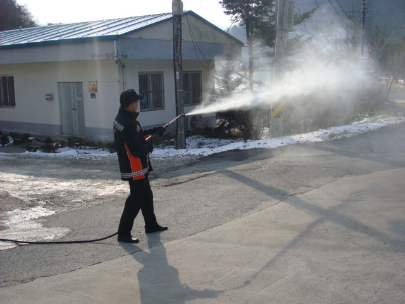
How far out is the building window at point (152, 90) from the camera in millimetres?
15527

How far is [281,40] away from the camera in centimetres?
1150

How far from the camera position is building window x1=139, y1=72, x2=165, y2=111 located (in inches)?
611

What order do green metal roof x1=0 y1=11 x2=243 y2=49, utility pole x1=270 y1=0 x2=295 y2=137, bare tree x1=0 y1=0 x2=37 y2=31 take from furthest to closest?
bare tree x1=0 y1=0 x2=37 y2=31
green metal roof x1=0 y1=11 x2=243 y2=49
utility pole x1=270 y1=0 x2=295 y2=137

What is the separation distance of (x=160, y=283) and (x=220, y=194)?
9.95 ft

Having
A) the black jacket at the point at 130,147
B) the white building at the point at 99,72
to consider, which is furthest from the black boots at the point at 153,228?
the white building at the point at 99,72

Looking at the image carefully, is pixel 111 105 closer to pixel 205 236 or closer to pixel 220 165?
pixel 220 165

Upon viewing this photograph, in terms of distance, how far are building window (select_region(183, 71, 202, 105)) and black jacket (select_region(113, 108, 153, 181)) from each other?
12.5 m

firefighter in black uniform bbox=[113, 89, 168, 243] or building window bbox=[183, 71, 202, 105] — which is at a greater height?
building window bbox=[183, 71, 202, 105]

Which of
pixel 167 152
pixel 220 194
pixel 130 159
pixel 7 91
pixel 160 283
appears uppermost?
pixel 7 91

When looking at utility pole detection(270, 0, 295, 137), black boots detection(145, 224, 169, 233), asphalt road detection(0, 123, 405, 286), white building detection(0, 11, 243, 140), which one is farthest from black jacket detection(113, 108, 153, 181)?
white building detection(0, 11, 243, 140)

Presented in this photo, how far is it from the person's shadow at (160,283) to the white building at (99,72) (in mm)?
9885

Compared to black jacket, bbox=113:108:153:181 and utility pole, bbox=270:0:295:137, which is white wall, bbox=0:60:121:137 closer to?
utility pole, bbox=270:0:295:137

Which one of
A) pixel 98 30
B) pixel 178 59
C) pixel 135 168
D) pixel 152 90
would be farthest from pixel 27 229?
pixel 98 30

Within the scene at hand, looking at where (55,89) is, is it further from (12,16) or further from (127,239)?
(12,16)
